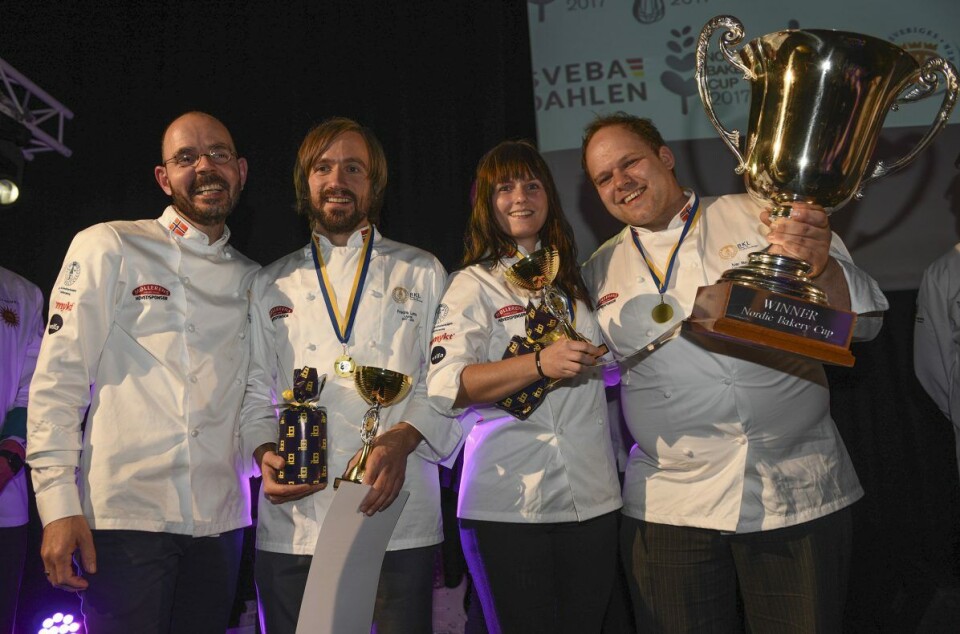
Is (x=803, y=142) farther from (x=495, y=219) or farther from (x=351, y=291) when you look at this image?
(x=351, y=291)

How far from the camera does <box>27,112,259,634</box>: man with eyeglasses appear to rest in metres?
2.08

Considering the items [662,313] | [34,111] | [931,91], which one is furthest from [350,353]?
[34,111]

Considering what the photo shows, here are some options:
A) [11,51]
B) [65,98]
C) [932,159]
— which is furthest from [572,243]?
[11,51]

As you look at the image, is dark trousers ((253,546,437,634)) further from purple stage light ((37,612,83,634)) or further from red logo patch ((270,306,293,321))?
purple stage light ((37,612,83,634))

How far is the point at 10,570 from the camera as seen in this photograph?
8.80 ft

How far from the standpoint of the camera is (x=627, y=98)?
11.6 feet

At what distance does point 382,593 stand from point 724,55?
5.61ft

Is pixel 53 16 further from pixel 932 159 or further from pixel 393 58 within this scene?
pixel 932 159

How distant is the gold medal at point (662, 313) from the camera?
7.35ft

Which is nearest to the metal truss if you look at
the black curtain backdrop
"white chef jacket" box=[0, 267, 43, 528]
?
the black curtain backdrop

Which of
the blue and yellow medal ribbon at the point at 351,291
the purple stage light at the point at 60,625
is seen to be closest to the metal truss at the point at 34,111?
the blue and yellow medal ribbon at the point at 351,291

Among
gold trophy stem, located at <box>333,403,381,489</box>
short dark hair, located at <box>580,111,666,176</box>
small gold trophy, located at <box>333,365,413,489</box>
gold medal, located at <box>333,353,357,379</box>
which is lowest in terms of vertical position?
gold trophy stem, located at <box>333,403,381,489</box>

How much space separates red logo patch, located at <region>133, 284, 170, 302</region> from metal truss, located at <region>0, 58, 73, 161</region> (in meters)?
1.69

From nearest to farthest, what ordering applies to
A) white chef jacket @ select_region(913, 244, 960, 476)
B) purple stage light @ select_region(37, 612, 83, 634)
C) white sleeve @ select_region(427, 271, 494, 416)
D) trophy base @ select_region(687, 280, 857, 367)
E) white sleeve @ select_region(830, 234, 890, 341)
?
trophy base @ select_region(687, 280, 857, 367) → white sleeve @ select_region(830, 234, 890, 341) → white sleeve @ select_region(427, 271, 494, 416) → white chef jacket @ select_region(913, 244, 960, 476) → purple stage light @ select_region(37, 612, 83, 634)
